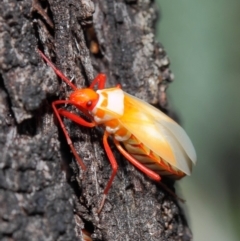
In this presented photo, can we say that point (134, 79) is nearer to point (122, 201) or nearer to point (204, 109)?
point (122, 201)

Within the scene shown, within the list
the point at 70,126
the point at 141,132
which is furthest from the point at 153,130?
the point at 70,126

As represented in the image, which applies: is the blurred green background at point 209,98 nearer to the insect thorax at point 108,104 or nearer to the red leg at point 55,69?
the insect thorax at point 108,104

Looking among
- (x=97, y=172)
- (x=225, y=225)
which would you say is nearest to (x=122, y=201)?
(x=97, y=172)

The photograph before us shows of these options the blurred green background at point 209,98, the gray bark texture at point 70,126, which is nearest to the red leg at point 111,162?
the gray bark texture at point 70,126

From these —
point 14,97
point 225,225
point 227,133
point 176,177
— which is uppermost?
point 14,97

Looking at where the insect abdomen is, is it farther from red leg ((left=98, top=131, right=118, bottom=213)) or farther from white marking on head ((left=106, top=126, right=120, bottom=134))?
red leg ((left=98, top=131, right=118, bottom=213))

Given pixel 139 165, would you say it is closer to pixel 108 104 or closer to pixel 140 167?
pixel 140 167
